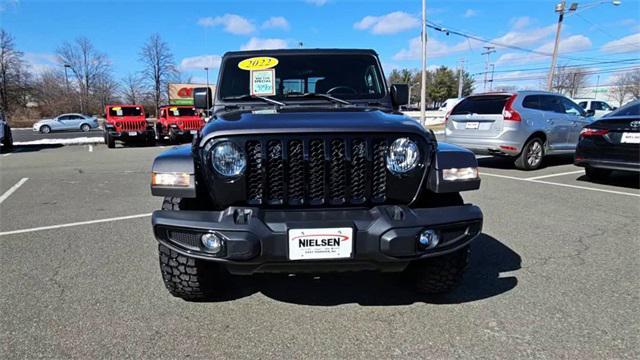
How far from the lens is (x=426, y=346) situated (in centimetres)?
239

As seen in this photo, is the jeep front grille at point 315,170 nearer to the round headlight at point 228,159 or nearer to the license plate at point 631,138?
the round headlight at point 228,159

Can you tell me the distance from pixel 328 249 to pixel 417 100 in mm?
109125

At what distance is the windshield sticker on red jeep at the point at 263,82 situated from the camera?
12.0 feet

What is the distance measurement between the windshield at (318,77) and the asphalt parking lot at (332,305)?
159cm

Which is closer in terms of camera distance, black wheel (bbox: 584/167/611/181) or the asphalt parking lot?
the asphalt parking lot

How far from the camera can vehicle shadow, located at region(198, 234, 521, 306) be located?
2.97 m

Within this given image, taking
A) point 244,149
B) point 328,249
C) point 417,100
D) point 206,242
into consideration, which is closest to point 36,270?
point 206,242

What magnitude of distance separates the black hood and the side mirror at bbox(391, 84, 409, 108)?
103 centimetres

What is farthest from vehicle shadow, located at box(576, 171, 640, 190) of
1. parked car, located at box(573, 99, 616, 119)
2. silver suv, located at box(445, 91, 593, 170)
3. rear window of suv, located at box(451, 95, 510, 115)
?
parked car, located at box(573, 99, 616, 119)

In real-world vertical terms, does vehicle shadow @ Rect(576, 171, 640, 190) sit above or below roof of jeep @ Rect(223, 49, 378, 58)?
below

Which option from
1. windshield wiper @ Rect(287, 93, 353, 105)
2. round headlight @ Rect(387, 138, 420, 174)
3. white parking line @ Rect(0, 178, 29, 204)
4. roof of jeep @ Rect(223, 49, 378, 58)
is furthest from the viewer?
white parking line @ Rect(0, 178, 29, 204)

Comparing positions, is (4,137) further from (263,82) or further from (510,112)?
(510,112)

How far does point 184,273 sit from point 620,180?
8.24m

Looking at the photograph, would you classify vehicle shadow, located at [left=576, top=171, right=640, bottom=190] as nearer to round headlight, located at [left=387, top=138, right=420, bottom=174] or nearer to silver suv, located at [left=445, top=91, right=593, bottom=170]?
silver suv, located at [left=445, top=91, right=593, bottom=170]
